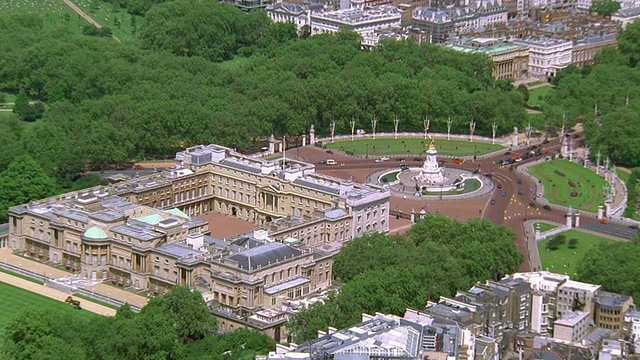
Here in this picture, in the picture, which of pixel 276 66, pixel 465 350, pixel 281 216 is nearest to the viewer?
pixel 465 350

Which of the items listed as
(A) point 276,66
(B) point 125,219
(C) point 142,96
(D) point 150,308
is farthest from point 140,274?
(A) point 276,66

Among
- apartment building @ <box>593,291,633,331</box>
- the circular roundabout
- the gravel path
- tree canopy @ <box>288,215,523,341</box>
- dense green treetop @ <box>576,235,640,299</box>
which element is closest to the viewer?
tree canopy @ <box>288,215,523,341</box>

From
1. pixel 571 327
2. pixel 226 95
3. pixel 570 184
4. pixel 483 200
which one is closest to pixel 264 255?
pixel 571 327

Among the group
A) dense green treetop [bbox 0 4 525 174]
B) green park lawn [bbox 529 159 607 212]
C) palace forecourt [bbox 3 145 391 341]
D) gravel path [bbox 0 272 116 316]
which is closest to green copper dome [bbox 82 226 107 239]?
palace forecourt [bbox 3 145 391 341]

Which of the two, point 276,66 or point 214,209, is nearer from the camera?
point 214,209

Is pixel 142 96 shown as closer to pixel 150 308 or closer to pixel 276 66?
pixel 276 66

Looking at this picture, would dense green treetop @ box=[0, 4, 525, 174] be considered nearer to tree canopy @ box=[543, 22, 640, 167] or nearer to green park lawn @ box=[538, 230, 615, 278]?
tree canopy @ box=[543, 22, 640, 167]

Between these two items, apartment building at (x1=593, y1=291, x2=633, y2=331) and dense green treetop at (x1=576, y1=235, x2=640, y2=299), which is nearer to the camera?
apartment building at (x1=593, y1=291, x2=633, y2=331)
